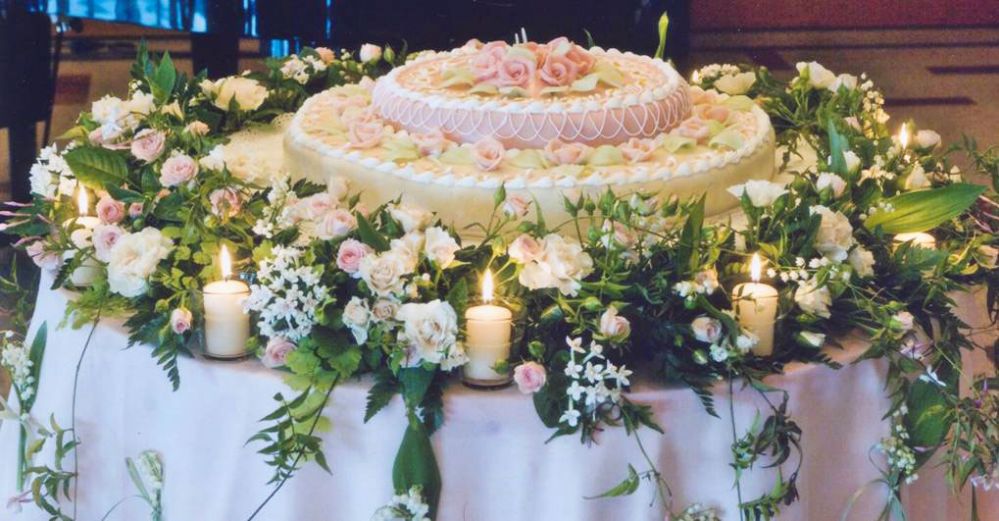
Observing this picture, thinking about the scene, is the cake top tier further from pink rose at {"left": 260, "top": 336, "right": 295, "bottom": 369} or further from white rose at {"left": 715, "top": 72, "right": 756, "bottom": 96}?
pink rose at {"left": 260, "top": 336, "right": 295, "bottom": 369}

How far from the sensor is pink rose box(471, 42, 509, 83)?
2.35 meters

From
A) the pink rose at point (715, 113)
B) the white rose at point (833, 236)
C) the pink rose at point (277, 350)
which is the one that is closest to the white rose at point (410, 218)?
the pink rose at point (277, 350)

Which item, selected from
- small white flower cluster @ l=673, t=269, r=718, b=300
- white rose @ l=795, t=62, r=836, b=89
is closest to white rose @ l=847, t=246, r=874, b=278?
small white flower cluster @ l=673, t=269, r=718, b=300

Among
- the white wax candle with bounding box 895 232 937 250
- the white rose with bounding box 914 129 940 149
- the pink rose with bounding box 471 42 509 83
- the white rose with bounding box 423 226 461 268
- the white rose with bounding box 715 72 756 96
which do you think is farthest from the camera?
the white rose with bounding box 715 72 756 96

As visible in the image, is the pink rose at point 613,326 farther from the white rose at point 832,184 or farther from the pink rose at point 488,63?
the pink rose at point 488,63

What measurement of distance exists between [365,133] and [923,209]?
93 cm

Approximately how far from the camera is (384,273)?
1.74 metres

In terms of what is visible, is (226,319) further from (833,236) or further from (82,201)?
(833,236)

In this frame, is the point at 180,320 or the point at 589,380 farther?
the point at 180,320

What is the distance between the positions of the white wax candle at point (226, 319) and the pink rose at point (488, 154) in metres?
0.47

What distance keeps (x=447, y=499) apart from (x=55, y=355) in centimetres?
72

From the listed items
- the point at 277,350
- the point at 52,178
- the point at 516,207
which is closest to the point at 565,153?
the point at 516,207

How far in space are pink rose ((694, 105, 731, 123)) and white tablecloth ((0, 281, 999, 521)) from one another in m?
0.71

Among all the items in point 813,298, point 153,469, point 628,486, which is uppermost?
point 813,298
